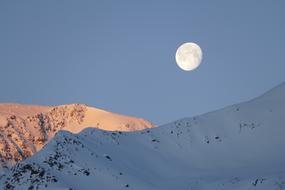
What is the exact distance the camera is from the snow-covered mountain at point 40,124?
467 feet

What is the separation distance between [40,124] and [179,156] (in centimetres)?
10074

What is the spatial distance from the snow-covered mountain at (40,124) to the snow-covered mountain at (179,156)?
79.6 meters

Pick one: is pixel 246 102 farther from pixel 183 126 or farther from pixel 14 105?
pixel 14 105

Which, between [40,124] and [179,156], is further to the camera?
[40,124]

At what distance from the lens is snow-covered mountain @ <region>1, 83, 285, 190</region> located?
42.9 metres

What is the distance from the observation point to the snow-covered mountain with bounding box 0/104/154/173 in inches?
5600

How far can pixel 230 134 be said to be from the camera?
60344 millimetres

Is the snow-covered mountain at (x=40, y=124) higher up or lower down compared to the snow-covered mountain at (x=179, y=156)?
higher up

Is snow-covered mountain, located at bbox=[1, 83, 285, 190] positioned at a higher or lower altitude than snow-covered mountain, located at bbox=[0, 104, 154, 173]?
lower

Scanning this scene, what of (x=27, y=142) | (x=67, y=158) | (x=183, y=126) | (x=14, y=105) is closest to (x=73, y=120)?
(x=27, y=142)

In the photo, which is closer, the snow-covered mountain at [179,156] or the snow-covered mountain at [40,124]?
the snow-covered mountain at [179,156]

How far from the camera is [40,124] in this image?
152 metres

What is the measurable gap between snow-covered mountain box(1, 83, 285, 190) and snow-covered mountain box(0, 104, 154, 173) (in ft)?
261

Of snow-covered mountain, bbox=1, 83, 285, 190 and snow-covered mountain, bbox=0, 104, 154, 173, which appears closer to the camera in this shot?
snow-covered mountain, bbox=1, 83, 285, 190
